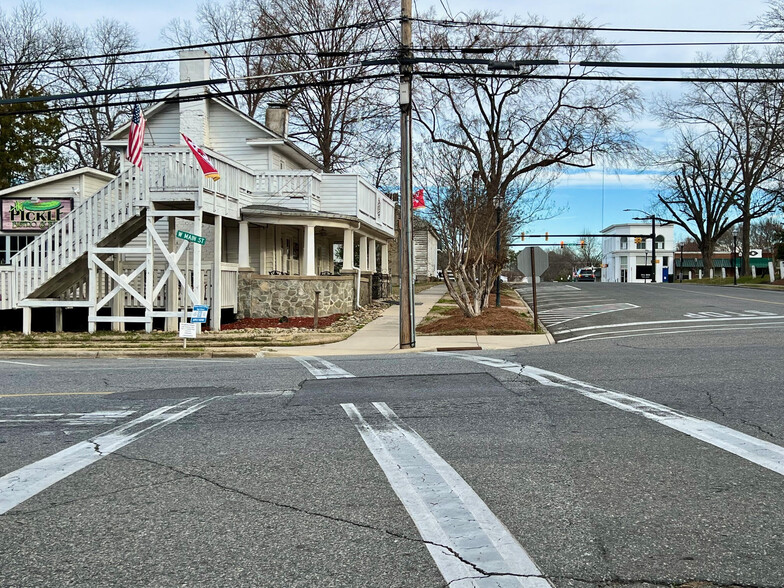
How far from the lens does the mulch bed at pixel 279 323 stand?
20.4 metres

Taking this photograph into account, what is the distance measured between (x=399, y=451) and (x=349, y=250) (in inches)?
730

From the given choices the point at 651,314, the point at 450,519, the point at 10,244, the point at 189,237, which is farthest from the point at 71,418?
the point at 10,244

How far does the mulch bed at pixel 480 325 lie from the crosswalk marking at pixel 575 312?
1964 millimetres

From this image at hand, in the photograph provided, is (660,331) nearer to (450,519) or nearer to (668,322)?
(668,322)

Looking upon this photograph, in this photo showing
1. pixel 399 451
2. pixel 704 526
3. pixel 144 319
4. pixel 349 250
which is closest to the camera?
pixel 704 526

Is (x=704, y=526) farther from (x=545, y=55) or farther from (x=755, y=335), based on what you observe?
(x=545, y=55)

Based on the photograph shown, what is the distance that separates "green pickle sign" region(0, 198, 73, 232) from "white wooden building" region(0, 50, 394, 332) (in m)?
0.56

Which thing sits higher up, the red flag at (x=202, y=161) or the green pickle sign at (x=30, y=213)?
the red flag at (x=202, y=161)

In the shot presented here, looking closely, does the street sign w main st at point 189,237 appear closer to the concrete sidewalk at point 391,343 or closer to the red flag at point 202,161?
the red flag at point 202,161

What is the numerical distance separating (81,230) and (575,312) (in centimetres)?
1587

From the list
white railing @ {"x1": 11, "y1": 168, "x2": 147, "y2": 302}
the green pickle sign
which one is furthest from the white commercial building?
white railing @ {"x1": 11, "y1": 168, "x2": 147, "y2": 302}

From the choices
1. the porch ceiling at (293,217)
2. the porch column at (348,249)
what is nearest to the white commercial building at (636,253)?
the porch column at (348,249)

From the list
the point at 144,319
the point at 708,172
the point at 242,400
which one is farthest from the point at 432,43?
the point at 708,172

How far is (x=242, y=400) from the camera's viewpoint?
8.79 m
